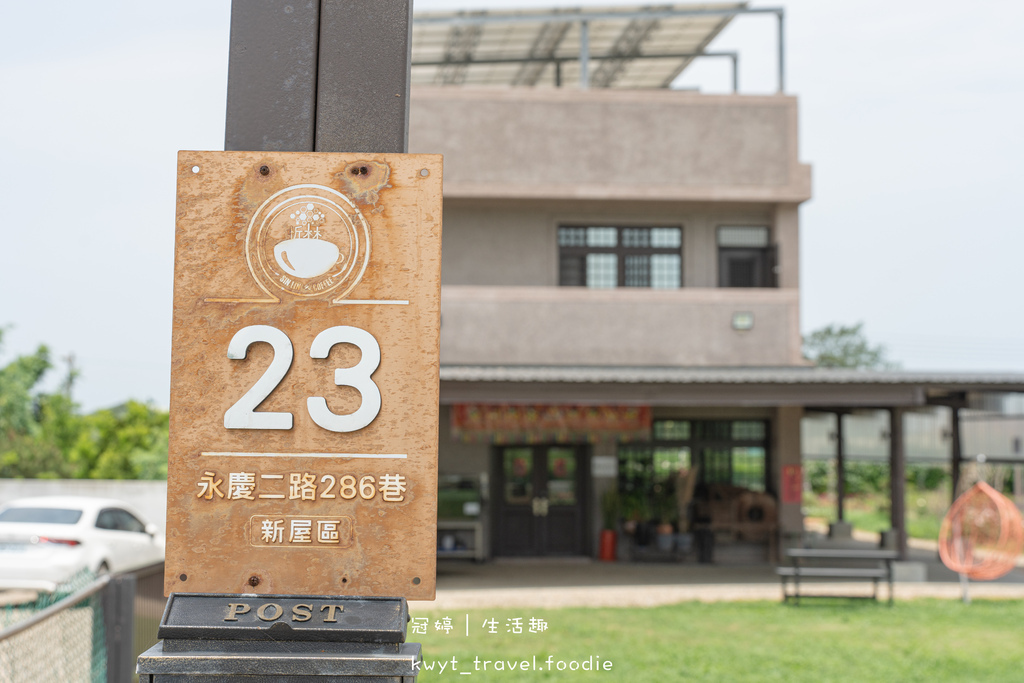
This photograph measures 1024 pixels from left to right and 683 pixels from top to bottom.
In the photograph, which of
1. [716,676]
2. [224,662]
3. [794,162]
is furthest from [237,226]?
[794,162]

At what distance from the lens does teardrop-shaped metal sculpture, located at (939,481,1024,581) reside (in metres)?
14.4

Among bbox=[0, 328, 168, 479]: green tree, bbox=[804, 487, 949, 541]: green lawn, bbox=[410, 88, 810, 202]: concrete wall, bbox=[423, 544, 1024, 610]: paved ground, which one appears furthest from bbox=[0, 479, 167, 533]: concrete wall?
bbox=[804, 487, 949, 541]: green lawn

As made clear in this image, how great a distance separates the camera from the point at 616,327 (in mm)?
17312

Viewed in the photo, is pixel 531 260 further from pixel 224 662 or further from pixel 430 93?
pixel 224 662

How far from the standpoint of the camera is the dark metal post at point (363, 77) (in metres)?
2.20

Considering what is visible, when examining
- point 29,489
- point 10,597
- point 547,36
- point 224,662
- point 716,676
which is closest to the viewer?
point 224,662

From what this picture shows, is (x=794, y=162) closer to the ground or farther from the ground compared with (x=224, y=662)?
farther from the ground

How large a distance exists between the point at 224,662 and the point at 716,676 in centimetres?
740

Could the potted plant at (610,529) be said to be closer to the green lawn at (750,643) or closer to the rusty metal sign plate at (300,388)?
the green lawn at (750,643)

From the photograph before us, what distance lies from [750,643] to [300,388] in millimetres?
9234

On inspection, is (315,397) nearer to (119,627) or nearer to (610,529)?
(119,627)

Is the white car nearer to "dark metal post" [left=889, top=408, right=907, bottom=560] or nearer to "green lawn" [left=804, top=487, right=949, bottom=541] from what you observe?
"dark metal post" [left=889, top=408, right=907, bottom=560]

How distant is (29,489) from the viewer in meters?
22.6

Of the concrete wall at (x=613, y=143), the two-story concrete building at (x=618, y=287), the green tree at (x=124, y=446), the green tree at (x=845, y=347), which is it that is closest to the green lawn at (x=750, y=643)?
the two-story concrete building at (x=618, y=287)
